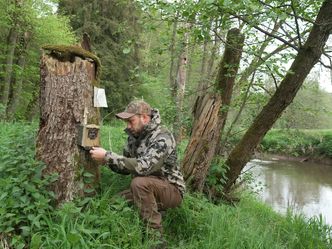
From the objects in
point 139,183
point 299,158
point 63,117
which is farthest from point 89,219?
point 299,158

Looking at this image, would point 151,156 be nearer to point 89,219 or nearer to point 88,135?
point 88,135

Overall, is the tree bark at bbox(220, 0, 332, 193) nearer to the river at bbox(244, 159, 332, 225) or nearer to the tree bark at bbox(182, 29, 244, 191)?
the tree bark at bbox(182, 29, 244, 191)

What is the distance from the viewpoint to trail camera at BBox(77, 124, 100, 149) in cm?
341

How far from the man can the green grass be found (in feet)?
0.55

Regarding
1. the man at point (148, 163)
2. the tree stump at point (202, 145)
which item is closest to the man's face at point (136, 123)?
the man at point (148, 163)

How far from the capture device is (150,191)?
3.55 metres

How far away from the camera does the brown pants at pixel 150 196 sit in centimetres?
349

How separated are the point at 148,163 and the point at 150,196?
1.02ft

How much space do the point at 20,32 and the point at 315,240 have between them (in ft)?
40.2

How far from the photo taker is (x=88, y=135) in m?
3.47

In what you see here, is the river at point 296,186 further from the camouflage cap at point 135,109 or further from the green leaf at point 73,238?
the green leaf at point 73,238

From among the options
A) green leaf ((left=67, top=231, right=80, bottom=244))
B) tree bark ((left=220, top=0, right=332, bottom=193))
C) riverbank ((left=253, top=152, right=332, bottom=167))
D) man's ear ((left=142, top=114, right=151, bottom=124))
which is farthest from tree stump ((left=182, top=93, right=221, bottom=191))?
riverbank ((left=253, top=152, right=332, bottom=167))

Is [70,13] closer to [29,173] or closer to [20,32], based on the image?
[20,32]

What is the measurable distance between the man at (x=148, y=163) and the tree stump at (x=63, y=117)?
0.76 ft
